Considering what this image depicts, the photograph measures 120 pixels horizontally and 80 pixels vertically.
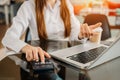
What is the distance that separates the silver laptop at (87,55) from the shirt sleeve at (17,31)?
23 centimetres

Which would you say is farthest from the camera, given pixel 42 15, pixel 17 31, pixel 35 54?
pixel 42 15

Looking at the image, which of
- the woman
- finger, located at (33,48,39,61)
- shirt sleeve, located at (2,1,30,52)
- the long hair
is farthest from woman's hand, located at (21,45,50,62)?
the long hair

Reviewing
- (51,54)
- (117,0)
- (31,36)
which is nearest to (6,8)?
(117,0)

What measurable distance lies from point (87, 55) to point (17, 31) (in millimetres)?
504

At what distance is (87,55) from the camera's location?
0.92m

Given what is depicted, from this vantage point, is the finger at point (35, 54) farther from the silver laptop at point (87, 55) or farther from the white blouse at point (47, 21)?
the white blouse at point (47, 21)

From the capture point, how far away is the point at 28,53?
3.00ft

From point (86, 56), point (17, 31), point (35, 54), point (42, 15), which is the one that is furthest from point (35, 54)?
point (42, 15)

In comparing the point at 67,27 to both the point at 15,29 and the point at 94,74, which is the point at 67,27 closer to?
the point at 15,29

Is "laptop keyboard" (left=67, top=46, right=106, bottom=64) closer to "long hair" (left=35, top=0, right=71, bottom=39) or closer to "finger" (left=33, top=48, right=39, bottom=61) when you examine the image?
"finger" (left=33, top=48, right=39, bottom=61)

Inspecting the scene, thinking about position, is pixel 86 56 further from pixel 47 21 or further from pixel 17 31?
pixel 47 21

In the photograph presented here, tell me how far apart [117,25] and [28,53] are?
6.17ft

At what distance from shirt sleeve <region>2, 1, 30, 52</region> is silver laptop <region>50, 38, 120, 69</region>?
0.23m

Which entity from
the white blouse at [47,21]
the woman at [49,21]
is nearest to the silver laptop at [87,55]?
the woman at [49,21]
